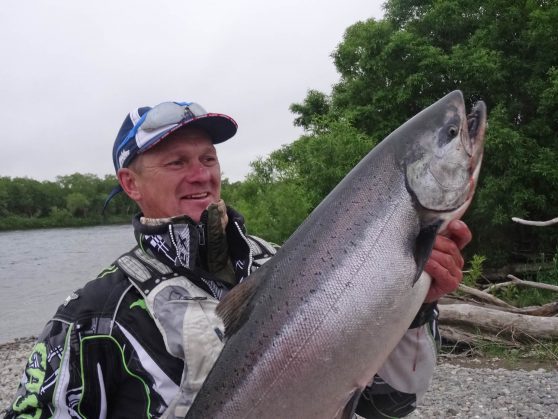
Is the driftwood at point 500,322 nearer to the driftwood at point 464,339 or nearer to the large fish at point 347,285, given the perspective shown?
the driftwood at point 464,339

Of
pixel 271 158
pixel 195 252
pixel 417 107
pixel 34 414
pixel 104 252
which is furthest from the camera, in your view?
pixel 104 252

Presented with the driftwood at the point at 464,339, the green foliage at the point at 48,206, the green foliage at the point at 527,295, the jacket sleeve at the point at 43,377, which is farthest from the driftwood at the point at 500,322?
the green foliage at the point at 48,206

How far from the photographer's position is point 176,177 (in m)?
2.32

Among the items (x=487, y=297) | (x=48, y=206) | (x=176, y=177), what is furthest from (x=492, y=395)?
(x=48, y=206)

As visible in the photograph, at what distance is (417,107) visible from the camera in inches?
658

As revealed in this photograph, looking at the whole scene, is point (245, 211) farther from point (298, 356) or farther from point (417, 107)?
point (298, 356)

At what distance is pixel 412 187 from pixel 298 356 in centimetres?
77

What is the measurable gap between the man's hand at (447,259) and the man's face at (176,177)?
3.33 feet

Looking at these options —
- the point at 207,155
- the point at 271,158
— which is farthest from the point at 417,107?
the point at 207,155

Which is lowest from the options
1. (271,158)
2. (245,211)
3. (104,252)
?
(104,252)

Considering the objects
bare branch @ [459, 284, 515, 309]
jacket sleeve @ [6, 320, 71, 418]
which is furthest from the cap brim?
bare branch @ [459, 284, 515, 309]

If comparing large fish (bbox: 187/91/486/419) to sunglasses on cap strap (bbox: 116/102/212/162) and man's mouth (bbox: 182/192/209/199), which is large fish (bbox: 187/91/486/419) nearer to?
man's mouth (bbox: 182/192/209/199)

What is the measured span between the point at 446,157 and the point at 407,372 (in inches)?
36.2

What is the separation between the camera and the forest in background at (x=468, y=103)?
14.0 meters
